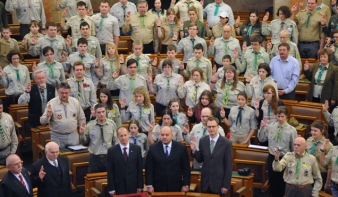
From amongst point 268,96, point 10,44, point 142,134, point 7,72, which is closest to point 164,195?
point 142,134

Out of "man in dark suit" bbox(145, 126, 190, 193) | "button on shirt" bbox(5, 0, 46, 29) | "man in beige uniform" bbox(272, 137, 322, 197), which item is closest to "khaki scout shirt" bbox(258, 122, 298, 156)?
"man in beige uniform" bbox(272, 137, 322, 197)

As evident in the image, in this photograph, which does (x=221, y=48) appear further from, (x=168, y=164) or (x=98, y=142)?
(x=168, y=164)

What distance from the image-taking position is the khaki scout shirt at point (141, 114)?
9.27m

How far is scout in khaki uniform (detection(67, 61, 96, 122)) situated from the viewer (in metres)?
9.66

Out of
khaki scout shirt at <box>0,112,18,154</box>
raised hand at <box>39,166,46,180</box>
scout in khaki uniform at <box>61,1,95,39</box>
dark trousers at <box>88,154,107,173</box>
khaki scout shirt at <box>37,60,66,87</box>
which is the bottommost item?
dark trousers at <box>88,154,107,173</box>

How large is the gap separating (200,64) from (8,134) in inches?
110

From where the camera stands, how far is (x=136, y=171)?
25.9 feet

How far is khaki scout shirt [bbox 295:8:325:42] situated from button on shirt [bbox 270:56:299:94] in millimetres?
1476

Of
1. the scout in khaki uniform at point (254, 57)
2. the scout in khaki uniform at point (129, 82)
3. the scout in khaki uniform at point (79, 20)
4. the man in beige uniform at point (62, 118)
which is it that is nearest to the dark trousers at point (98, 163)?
the man in beige uniform at point (62, 118)

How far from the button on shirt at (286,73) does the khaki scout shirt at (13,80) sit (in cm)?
323

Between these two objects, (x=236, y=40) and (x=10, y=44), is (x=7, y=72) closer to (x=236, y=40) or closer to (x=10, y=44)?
(x=10, y=44)

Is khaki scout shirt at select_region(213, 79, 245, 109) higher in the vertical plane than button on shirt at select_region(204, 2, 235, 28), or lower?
lower

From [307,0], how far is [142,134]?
477cm

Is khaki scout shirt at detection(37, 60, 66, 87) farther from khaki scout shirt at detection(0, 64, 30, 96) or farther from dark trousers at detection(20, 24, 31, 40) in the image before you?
dark trousers at detection(20, 24, 31, 40)
